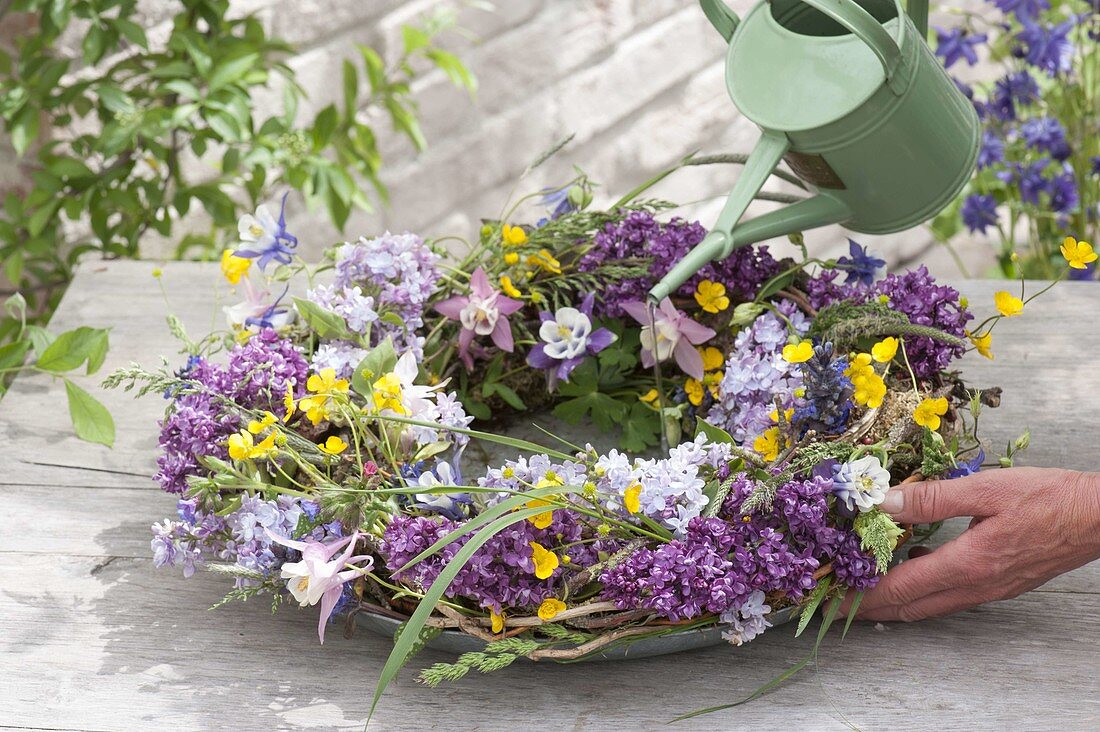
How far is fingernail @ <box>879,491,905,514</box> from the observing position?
0.80 metres

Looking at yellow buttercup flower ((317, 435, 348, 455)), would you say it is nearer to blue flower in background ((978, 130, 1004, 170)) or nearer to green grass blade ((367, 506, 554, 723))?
green grass blade ((367, 506, 554, 723))

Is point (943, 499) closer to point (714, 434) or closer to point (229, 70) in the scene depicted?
point (714, 434)

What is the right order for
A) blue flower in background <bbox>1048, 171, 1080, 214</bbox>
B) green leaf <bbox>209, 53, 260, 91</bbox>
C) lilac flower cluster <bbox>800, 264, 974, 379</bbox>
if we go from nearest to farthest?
lilac flower cluster <bbox>800, 264, 974, 379</bbox> < green leaf <bbox>209, 53, 260, 91</bbox> < blue flower in background <bbox>1048, 171, 1080, 214</bbox>

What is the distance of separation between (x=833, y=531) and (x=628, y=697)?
0.62 feet

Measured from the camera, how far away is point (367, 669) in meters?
0.81

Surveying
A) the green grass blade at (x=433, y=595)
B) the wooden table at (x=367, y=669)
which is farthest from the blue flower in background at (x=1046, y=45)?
the green grass blade at (x=433, y=595)

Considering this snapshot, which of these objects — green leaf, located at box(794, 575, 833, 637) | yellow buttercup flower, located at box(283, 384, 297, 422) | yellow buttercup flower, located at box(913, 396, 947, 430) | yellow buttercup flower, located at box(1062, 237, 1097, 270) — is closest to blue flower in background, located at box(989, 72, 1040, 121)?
yellow buttercup flower, located at box(1062, 237, 1097, 270)

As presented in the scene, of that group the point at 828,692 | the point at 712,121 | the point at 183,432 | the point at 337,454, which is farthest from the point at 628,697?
the point at 712,121

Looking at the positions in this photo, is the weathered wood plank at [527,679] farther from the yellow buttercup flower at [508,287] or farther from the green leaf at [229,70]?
the green leaf at [229,70]

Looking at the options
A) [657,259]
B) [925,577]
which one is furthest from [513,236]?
[925,577]

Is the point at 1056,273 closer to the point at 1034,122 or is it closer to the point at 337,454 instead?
the point at 1034,122

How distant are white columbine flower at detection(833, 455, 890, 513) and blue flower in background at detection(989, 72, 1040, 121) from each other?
121 centimetres

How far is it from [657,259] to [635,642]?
0.39 m

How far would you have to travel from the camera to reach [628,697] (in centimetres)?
78
